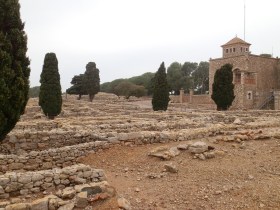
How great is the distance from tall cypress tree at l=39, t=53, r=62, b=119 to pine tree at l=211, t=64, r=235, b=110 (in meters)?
16.7

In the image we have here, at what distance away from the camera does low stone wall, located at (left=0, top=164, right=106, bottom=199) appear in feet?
26.5

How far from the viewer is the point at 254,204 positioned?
784 centimetres

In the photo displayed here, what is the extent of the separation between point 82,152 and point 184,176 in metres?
4.13

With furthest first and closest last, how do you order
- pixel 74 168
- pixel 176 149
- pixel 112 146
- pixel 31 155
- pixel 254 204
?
pixel 112 146, pixel 176 149, pixel 31 155, pixel 74 168, pixel 254 204

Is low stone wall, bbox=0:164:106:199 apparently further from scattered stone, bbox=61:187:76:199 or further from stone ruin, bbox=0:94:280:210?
scattered stone, bbox=61:187:76:199

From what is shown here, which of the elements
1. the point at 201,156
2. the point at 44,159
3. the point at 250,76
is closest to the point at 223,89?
the point at 250,76

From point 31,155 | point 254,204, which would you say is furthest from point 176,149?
point 31,155

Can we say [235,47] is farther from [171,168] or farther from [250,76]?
[171,168]

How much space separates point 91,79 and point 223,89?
1050 inches

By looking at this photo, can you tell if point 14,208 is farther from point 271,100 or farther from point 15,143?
point 271,100

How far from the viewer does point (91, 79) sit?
5481 cm

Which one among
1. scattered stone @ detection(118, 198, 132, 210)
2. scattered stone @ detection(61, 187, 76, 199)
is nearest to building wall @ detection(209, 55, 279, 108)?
scattered stone @ detection(118, 198, 132, 210)

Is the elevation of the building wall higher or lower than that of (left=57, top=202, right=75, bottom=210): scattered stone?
higher

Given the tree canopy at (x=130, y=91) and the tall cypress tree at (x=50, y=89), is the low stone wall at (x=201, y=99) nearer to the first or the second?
the tree canopy at (x=130, y=91)
